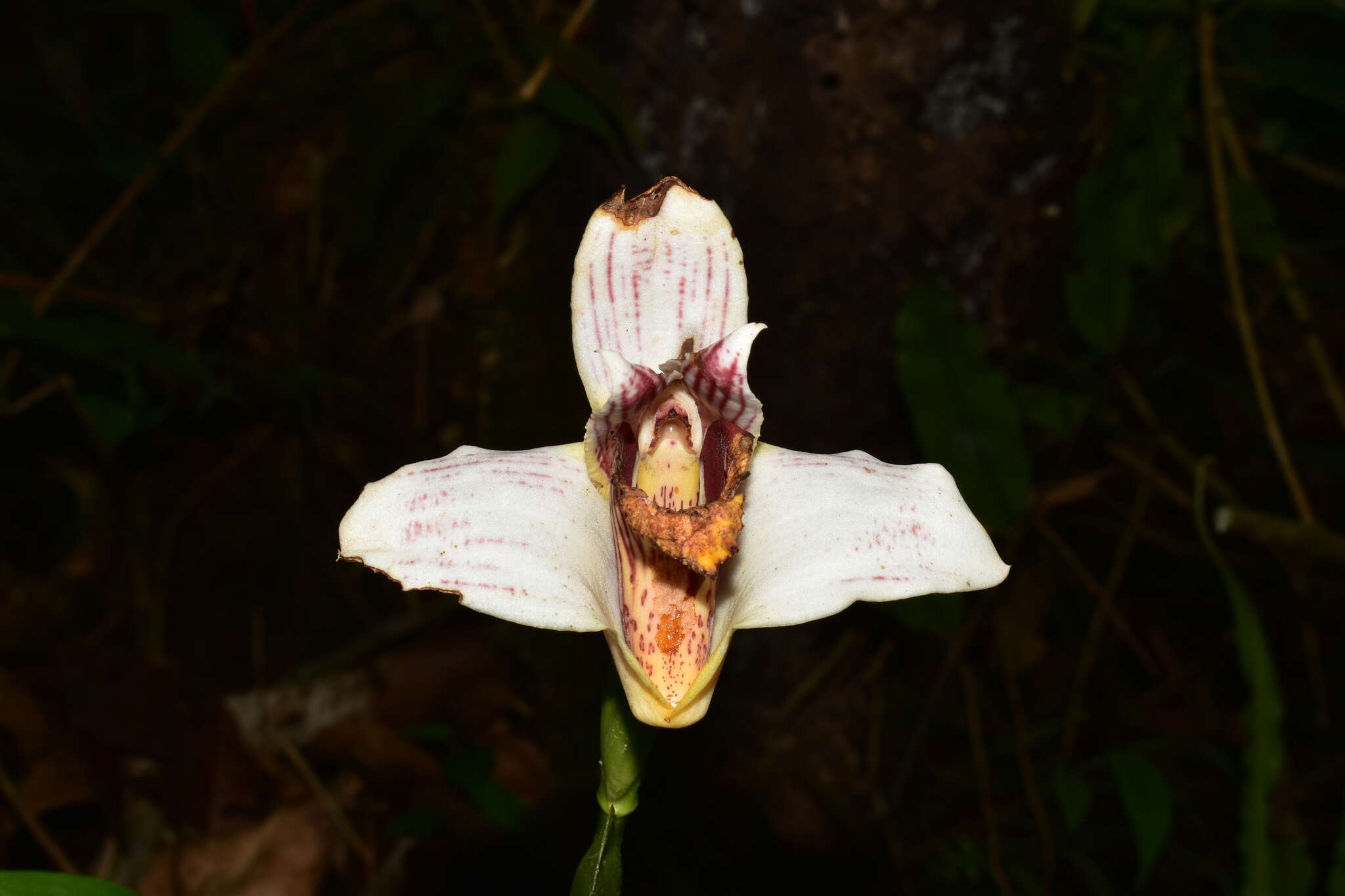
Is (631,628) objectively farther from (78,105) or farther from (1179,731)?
(78,105)

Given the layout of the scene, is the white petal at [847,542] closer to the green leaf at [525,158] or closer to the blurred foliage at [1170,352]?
the blurred foliage at [1170,352]

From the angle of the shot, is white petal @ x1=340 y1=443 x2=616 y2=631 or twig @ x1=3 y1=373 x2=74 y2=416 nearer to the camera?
white petal @ x1=340 y1=443 x2=616 y2=631

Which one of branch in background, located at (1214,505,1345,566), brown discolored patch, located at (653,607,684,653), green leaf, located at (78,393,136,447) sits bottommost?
branch in background, located at (1214,505,1345,566)

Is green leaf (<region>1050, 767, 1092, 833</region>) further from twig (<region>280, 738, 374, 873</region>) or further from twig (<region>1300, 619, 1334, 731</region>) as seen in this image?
twig (<region>280, 738, 374, 873</region>)

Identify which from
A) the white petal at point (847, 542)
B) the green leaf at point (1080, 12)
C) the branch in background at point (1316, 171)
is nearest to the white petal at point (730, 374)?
the white petal at point (847, 542)

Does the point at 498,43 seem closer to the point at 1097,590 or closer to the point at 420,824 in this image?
the point at 420,824

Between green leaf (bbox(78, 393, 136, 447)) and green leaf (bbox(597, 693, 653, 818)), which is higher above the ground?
green leaf (bbox(78, 393, 136, 447))

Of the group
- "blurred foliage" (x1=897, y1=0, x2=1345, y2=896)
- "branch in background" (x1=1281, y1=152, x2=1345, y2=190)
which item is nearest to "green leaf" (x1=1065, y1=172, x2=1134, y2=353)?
"blurred foliage" (x1=897, y1=0, x2=1345, y2=896)

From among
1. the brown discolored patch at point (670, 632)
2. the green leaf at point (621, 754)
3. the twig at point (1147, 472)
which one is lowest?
the twig at point (1147, 472)
